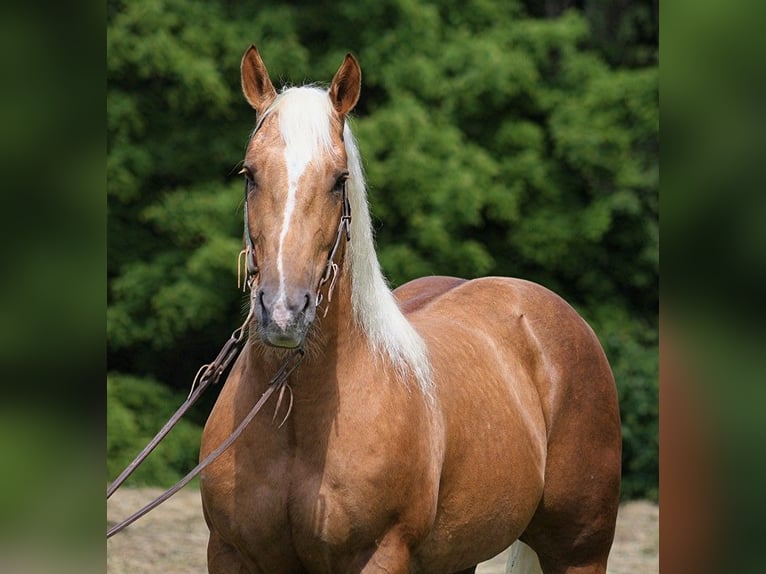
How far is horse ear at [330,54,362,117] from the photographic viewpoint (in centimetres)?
307

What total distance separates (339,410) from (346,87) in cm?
91

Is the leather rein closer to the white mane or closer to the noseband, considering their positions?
the noseband

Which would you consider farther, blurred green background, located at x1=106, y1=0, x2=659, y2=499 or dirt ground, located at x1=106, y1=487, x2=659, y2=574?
blurred green background, located at x1=106, y1=0, x2=659, y2=499

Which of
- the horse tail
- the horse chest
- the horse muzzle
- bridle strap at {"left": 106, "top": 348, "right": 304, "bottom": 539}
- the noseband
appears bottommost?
the horse tail

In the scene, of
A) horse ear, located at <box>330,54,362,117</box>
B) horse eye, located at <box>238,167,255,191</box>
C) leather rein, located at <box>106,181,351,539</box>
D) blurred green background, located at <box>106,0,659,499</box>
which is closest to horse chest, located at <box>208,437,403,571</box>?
leather rein, located at <box>106,181,351,539</box>

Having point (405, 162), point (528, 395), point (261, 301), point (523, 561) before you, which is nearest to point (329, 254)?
point (261, 301)

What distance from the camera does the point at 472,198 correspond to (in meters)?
9.95

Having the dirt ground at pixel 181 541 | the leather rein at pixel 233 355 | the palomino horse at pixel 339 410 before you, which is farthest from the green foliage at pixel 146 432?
the leather rein at pixel 233 355

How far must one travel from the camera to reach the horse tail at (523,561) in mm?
4383

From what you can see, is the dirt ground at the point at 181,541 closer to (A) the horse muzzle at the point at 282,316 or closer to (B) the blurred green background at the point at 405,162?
(B) the blurred green background at the point at 405,162

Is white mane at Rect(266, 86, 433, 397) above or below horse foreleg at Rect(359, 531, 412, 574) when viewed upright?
above

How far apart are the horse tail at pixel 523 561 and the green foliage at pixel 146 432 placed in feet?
18.6
